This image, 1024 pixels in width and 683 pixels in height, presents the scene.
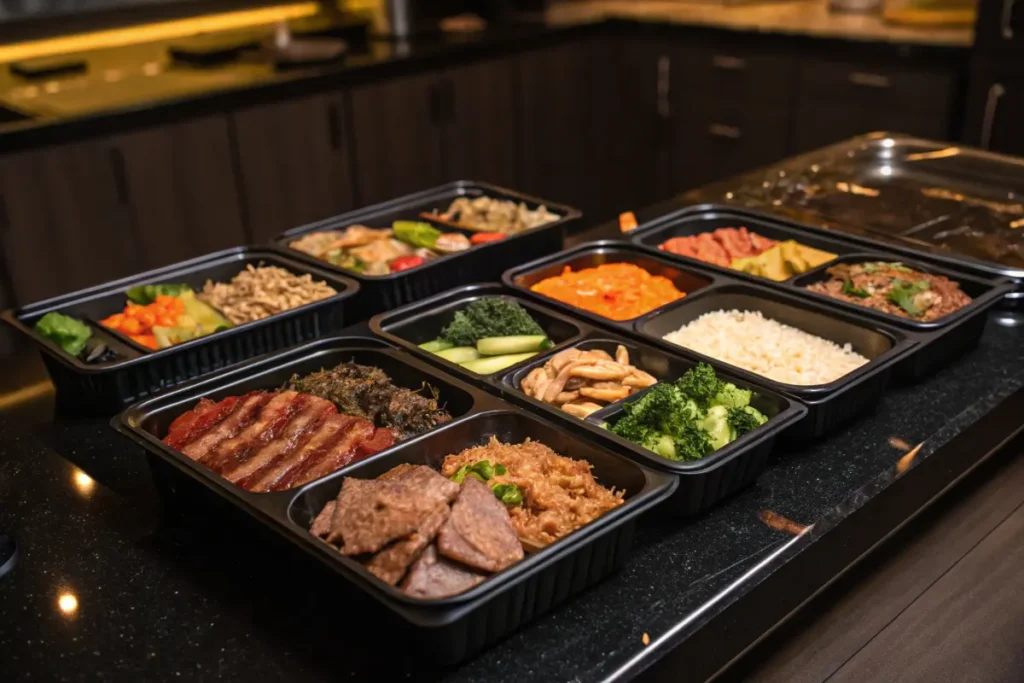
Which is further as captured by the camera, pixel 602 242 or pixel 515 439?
pixel 602 242

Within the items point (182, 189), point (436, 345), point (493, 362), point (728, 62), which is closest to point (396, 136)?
point (182, 189)

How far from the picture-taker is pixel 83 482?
1654mm

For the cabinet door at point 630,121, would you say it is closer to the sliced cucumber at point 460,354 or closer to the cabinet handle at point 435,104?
the cabinet handle at point 435,104

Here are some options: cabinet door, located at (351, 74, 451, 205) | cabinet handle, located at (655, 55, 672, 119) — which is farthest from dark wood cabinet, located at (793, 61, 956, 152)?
cabinet door, located at (351, 74, 451, 205)

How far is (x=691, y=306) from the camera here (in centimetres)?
209

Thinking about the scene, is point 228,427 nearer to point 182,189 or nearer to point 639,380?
point 639,380

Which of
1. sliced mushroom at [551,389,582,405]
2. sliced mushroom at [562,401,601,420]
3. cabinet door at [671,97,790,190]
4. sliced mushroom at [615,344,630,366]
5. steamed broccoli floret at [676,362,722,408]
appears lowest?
cabinet door at [671,97,790,190]

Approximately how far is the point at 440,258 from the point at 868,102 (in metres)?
3.11

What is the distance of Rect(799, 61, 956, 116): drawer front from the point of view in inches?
171

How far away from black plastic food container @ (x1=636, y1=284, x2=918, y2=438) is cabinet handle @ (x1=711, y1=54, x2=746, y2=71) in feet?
10.4

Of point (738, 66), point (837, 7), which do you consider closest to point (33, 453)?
point (738, 66)

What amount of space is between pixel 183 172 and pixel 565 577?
123 inches

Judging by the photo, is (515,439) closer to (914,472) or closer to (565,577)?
(565,577)

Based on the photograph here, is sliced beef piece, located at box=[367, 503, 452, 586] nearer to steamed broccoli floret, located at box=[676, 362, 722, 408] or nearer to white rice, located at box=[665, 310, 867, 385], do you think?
steamed broccoli floret, located at box=[676, 362, 722, 408]
